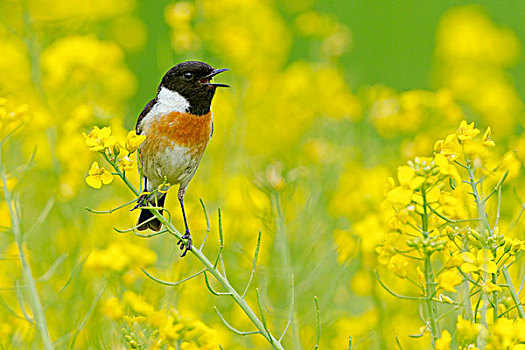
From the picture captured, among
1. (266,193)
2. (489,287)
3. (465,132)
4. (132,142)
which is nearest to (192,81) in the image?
(266,193)

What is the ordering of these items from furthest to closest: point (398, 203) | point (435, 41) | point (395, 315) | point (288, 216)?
point (435, 41)
point (288, 216)
point (395, 315)
point (398, 203)

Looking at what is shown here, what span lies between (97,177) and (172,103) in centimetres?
94

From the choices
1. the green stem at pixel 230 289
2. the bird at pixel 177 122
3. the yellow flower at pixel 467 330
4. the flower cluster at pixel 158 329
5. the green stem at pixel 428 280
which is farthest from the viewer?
the bird at pixel 177 122

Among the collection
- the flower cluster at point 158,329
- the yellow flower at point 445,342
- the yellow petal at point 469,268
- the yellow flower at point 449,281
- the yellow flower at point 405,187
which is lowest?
the flower cluster at point 158,329

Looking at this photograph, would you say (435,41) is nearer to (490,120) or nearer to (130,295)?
(490,120)

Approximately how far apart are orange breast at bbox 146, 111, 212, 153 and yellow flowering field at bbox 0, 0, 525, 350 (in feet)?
0.68

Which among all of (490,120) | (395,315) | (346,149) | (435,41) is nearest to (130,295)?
(395,315)

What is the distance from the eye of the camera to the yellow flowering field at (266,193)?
7.11ft

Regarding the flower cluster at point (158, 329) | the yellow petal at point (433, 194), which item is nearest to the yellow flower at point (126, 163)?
the flower cluster at point (158, 329)

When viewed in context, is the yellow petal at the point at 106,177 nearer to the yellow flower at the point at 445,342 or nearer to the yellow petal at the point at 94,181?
the yellow petal at the point at 94,181

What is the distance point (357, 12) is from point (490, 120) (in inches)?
118

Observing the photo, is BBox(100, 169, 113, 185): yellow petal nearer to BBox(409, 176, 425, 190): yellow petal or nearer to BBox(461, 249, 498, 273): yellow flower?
BBox(409, 176, 425, 190): yellow petal

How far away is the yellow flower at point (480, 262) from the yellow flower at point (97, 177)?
1038 mm

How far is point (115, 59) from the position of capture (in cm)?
545
